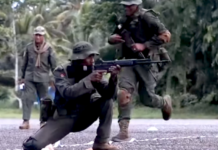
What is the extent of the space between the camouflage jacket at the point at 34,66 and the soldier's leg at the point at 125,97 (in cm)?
411

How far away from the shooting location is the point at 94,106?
7.35 m

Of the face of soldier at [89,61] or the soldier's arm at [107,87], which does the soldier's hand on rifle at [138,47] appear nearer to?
the soldier's arm at [107,87]

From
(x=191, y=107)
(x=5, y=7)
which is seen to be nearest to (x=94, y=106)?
(x=191, y=107)

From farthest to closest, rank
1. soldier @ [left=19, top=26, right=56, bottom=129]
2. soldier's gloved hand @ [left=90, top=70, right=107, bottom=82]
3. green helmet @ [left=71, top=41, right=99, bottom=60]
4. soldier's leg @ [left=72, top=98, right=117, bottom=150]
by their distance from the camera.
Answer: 1. soldier @ [left=19, top=26, right=56, bottom=129]
2. soldier's leg @ [left=72, top=98, right=117, bottom=150]
3. green helmet @ [left=71, top=41, right=99, bottom=60]
4. soldier's gloved hand @ [left=90, top=70, right=107, bottom=82]

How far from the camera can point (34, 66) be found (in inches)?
540

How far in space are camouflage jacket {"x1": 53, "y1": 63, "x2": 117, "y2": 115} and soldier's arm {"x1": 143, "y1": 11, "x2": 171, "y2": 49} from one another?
2.16 meters

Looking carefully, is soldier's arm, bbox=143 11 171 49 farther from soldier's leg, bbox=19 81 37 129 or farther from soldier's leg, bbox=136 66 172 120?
soldier's leg, bbox=19 81 37 129

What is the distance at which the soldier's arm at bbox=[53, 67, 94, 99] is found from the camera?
274 inches

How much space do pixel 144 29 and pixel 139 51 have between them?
0.34 meters

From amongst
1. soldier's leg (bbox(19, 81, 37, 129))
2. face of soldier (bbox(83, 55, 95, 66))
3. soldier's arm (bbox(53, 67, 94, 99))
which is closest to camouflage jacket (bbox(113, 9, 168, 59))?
face of soldier (bbox(83, 55, 95, 66))

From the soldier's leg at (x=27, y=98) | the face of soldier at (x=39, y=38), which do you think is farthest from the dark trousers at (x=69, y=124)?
the soldier's leg at (x=27, y=98)

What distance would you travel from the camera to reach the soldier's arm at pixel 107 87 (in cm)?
715

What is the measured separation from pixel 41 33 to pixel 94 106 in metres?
6.03

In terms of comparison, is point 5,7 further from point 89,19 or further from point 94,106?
point 94,106
